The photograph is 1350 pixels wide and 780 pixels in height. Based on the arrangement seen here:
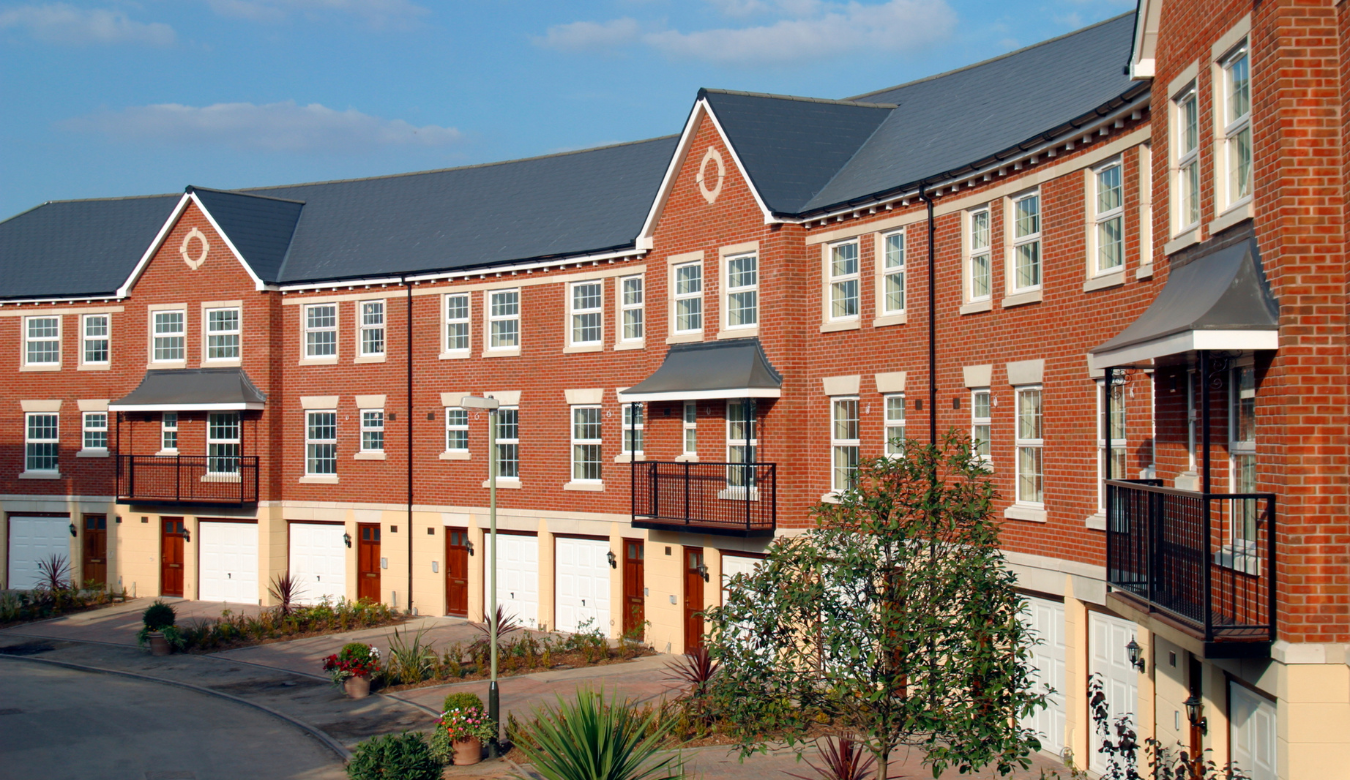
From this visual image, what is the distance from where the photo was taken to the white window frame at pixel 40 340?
3662 centimetres

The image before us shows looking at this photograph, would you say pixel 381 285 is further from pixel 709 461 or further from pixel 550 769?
pixel 550 769

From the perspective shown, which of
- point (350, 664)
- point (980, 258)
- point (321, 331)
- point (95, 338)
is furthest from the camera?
point (95, 338)

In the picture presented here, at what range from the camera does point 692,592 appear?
26.1 m

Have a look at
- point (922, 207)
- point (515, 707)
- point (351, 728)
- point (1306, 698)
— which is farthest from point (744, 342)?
point (1306, 698)

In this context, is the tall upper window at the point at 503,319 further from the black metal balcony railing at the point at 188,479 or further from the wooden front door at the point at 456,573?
the black metal balcony railing at the point at 188,479

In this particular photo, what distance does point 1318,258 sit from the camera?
10.3 meters

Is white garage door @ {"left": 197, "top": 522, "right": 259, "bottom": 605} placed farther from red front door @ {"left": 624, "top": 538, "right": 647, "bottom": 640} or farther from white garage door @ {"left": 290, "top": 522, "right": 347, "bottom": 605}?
red front door @ {"left": 624, "top": 538, "right": 647, "bottom": 640}

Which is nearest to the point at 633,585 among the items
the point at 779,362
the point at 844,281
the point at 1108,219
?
the point at 779,362

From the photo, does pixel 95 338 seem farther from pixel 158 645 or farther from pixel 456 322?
pixel 456 322

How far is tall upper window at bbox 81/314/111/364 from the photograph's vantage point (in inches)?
1425

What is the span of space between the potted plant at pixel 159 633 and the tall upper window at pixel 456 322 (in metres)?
9.42

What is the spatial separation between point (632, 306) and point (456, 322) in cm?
589

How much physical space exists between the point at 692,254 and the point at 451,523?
10.4m

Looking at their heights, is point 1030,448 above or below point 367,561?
above
